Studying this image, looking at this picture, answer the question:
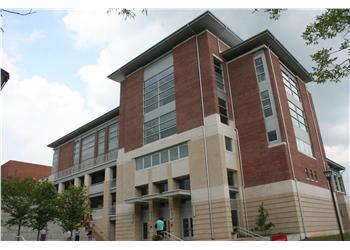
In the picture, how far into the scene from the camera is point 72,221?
28.8 meters

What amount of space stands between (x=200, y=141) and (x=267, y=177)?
592cm

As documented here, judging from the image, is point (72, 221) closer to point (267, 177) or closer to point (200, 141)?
point (200, 141)

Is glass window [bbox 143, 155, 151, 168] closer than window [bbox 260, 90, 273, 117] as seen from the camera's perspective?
No

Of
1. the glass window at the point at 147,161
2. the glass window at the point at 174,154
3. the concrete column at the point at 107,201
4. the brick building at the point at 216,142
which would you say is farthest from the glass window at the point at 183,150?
the concrete column at the point at 107,201

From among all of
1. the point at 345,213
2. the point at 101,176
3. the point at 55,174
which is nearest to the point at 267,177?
the point at 345,213

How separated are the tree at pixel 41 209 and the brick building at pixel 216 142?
6312mm

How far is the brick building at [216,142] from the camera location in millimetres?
25078

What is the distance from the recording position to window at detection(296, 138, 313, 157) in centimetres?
2876

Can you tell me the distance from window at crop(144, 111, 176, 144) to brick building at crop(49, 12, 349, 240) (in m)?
0.11

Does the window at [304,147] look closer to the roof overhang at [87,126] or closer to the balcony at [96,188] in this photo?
the roof overhang at [87,126]

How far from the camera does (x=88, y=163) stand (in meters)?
44.1

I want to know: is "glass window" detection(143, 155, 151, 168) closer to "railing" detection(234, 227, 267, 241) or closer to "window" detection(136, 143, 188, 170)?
"window" detection(136, 143, 188, 170)

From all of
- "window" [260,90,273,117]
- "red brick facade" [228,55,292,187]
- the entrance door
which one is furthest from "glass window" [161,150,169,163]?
Result: "window" [260,90,273,117]

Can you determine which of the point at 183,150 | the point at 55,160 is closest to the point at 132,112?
the point at 183,150
